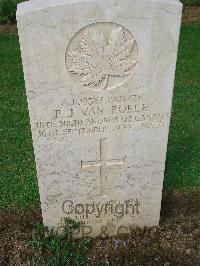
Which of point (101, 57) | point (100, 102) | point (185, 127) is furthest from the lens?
point (185, 127)

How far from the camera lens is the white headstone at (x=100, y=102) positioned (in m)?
2.95

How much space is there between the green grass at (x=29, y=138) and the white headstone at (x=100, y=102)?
787 millimetres

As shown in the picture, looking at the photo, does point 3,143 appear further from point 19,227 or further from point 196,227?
point 196,227

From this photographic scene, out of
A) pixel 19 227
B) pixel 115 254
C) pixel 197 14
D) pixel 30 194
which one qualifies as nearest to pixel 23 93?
pixel 30 194

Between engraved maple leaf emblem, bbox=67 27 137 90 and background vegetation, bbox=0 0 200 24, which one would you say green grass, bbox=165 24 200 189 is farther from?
background vegetation, bbox=0 0 200 24

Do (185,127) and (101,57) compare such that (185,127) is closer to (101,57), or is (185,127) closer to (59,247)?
(59,247)

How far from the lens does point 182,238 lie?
399cm

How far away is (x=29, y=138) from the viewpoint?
5586 millimetres

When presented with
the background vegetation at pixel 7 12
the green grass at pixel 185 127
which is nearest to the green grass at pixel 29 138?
the green grass at pixel 185 127

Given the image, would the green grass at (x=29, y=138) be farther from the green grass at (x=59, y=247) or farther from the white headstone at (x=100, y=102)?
the white headstone at (x=100, y=102)

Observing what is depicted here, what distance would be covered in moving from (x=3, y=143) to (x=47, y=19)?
2869mm

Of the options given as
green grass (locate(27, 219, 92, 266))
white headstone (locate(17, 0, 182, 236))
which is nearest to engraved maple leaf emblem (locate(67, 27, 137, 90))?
white headstone (locate(17, 0, 182, 236))

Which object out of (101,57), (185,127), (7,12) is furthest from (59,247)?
(7,12)

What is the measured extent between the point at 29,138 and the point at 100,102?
248 cm
